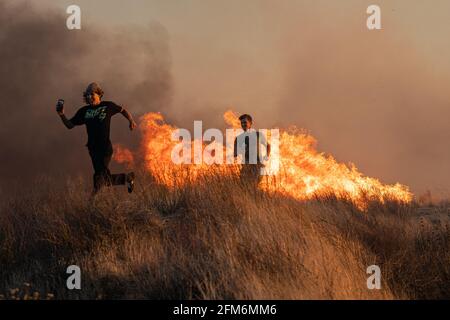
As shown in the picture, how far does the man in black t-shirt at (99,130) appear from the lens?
915 centimetres

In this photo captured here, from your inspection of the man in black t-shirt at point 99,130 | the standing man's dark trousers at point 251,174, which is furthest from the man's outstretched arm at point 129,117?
the standing man's dark trousers at point 251,174

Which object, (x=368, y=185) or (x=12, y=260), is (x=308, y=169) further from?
(x=12, y=260)

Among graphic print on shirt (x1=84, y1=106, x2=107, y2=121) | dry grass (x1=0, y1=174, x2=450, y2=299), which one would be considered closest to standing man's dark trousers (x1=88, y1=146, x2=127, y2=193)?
dry grass (x1=0, y1=174, x2=450, y2=299)

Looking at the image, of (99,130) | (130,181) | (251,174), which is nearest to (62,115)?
(99,130)

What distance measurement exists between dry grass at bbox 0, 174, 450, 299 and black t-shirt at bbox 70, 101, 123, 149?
824 mm

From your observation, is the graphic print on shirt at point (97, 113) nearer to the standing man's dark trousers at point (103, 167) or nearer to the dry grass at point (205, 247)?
the standing man's dark trousers at point (103, 167)

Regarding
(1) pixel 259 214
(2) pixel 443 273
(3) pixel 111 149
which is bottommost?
(2) pixel 443 273

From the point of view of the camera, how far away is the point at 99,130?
912 cm

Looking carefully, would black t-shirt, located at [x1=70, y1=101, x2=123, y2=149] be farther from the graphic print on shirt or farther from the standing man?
the standing man

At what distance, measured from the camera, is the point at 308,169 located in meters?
15.2

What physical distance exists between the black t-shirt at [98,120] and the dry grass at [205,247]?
2.70 ft

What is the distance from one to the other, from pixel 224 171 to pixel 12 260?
3513 millimetres

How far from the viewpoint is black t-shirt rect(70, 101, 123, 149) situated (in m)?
9.14
